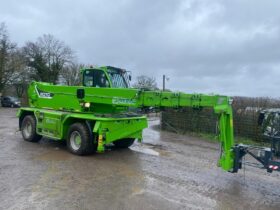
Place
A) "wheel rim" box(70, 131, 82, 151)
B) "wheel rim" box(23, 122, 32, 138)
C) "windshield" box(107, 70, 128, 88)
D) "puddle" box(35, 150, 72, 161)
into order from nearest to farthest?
"puddle" box(35, 150, 72, 161) < "wheel rim" box(70, 131, 82, 151) < "windshield" box(107, 70, 128, 88) < "wheel rim" box(23, 122, 32, 138)

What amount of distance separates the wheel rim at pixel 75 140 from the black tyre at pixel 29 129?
7.71ft

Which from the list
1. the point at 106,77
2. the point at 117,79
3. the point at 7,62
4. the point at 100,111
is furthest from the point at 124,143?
the point at 7,62

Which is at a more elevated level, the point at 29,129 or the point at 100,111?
the point at 100,111

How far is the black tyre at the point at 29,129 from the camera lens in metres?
12.0

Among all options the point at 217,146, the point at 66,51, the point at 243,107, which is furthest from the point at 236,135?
the point at 66,51

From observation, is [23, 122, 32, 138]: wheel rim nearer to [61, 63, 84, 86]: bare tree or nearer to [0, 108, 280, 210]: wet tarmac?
[0, 108, 280, 210]: wet tarmac

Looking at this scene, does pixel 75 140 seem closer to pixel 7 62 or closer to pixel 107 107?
pixel 107 107

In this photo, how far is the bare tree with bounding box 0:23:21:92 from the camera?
138 ft

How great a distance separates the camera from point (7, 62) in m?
42.6

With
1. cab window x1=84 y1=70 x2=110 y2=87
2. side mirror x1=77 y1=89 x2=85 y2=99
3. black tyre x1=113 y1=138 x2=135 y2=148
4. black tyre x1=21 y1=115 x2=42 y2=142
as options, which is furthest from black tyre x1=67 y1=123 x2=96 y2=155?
black tyre x1=21 y1=115 x2=42 y2=142

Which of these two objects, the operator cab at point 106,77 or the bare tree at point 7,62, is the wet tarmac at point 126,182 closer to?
the operator cab at point 106,77

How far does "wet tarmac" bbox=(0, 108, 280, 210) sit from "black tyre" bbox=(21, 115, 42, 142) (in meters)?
0.96

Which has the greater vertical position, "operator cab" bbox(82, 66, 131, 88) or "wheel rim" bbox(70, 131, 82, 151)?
"operator cab" bbox(82, 66, 131, 88)

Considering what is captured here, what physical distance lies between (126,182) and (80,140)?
10.6 ft
